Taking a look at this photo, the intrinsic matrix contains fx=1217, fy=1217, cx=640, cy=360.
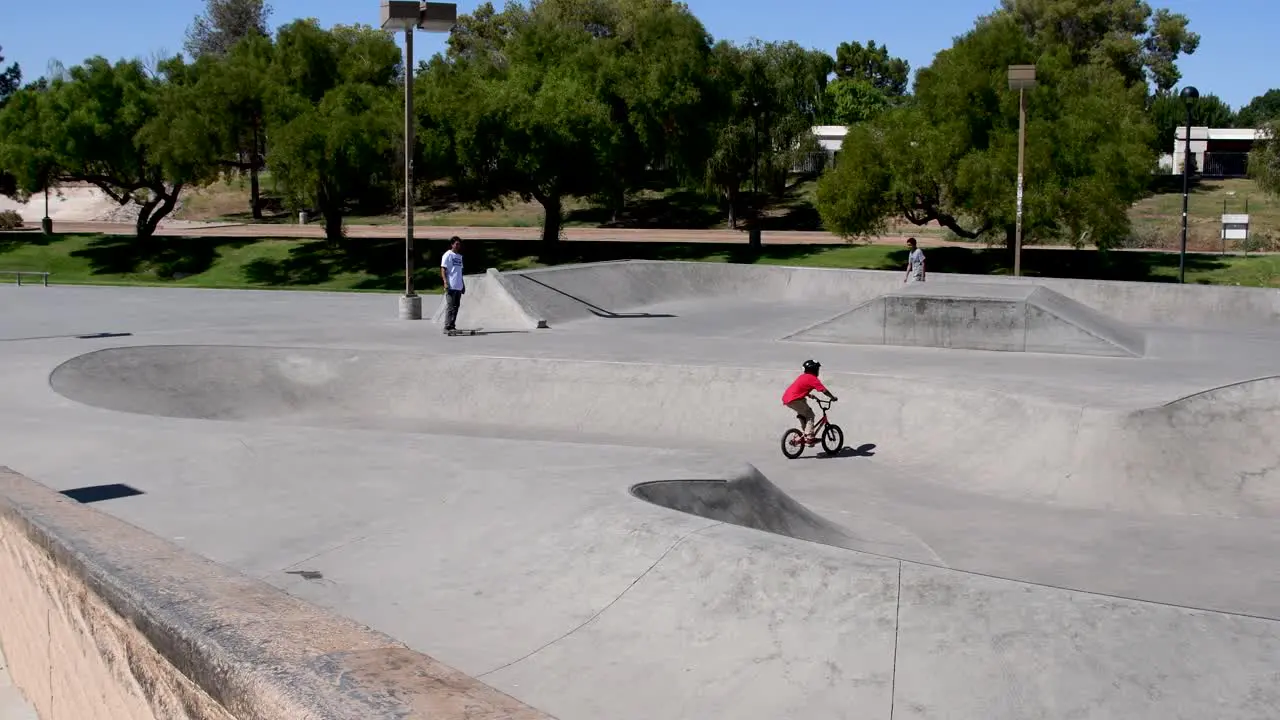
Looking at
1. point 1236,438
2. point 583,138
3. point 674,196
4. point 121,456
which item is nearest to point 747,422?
point 1236,438

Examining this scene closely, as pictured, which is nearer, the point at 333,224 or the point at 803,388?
the point at 803,388

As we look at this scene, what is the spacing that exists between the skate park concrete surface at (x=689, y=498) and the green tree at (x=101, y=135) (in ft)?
66.5

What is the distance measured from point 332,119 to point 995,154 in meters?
22.3

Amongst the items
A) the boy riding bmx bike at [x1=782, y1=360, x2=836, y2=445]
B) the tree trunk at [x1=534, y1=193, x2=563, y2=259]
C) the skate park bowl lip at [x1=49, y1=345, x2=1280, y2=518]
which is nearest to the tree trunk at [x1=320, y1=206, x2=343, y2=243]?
the tree trunk at [x1=534, y1=193, x2=563, y2=259]

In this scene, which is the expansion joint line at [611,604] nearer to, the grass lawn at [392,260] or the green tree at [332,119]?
the grass lawn at [392,260]

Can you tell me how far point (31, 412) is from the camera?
1402 cm

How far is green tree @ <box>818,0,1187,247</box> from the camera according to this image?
37.5m

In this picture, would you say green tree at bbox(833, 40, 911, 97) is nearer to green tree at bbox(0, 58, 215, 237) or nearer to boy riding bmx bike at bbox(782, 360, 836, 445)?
green tree at bbox(0, 58, 215, 237)

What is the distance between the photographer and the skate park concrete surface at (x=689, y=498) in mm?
7059

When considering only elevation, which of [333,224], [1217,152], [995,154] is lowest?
[333,224]

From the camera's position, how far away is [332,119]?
42281 mm

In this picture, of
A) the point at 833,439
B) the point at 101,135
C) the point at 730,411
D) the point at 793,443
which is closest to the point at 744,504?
the point at 793,443

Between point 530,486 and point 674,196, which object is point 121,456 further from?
point 674,196

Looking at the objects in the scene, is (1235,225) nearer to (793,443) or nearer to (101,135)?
(793,443)
